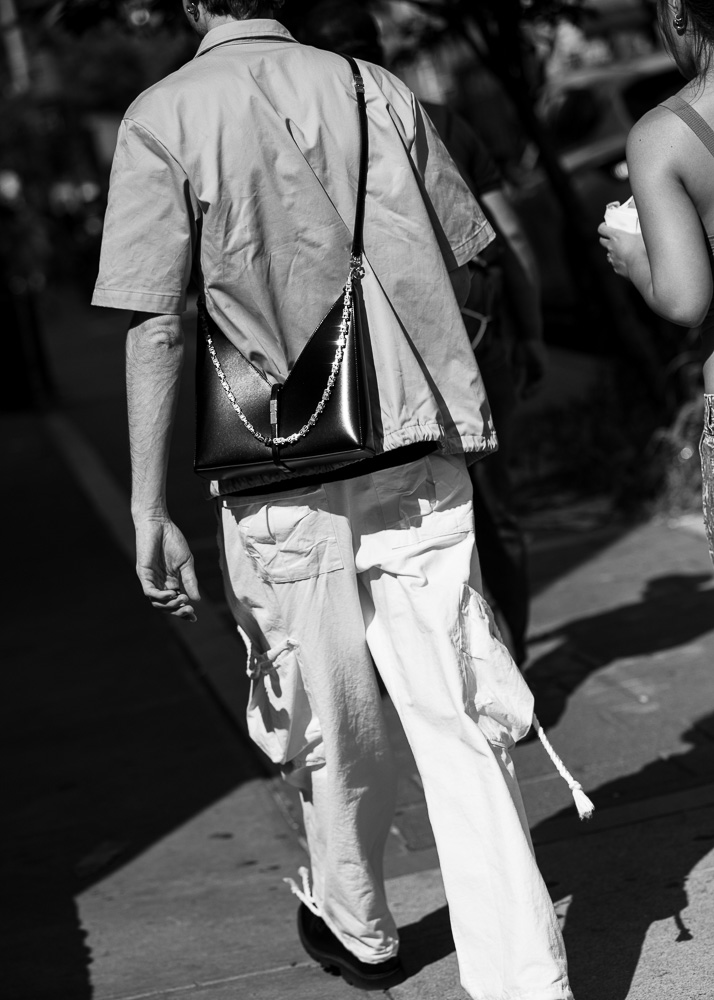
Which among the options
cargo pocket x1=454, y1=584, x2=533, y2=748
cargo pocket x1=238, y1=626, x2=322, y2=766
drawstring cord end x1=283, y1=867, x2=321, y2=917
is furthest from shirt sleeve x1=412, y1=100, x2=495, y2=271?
drawstring cord end x1=283, y1=867, x2=321, y2=917

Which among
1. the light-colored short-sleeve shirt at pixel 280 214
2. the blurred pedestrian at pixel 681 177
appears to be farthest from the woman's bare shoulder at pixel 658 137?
the light-colored short-sleeve shirt at pixel 280 214

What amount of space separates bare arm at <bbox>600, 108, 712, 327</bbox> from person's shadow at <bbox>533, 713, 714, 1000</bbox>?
4.55 feet

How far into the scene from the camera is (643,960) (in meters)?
2.88

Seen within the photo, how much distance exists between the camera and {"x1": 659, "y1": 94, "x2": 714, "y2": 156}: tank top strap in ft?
7.24

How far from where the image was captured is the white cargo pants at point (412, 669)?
249cm

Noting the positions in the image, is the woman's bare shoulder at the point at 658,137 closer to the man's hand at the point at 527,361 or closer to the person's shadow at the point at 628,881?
the person's shadow at the point at 628,881

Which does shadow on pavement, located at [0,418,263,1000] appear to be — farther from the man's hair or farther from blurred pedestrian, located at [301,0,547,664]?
the man's hair

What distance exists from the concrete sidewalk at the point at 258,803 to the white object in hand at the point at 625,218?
1.48 m

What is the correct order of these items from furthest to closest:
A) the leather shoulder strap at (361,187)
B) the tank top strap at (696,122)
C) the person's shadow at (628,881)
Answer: the person's shadow at (628,881) < the leather shoulder strap at (361,187) < the tank top strap at (696,122)

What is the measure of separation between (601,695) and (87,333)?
1794cm

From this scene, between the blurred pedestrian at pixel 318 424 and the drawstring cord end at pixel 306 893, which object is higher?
the blurred pedestrian at pixel 318 424

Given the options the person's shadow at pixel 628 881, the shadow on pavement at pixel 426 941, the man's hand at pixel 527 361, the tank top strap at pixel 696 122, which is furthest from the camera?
the man's hand at pixel 527 361

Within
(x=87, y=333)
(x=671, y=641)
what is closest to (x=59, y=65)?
(x=87, y=333)

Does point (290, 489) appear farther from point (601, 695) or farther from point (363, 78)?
point (601, 695)
